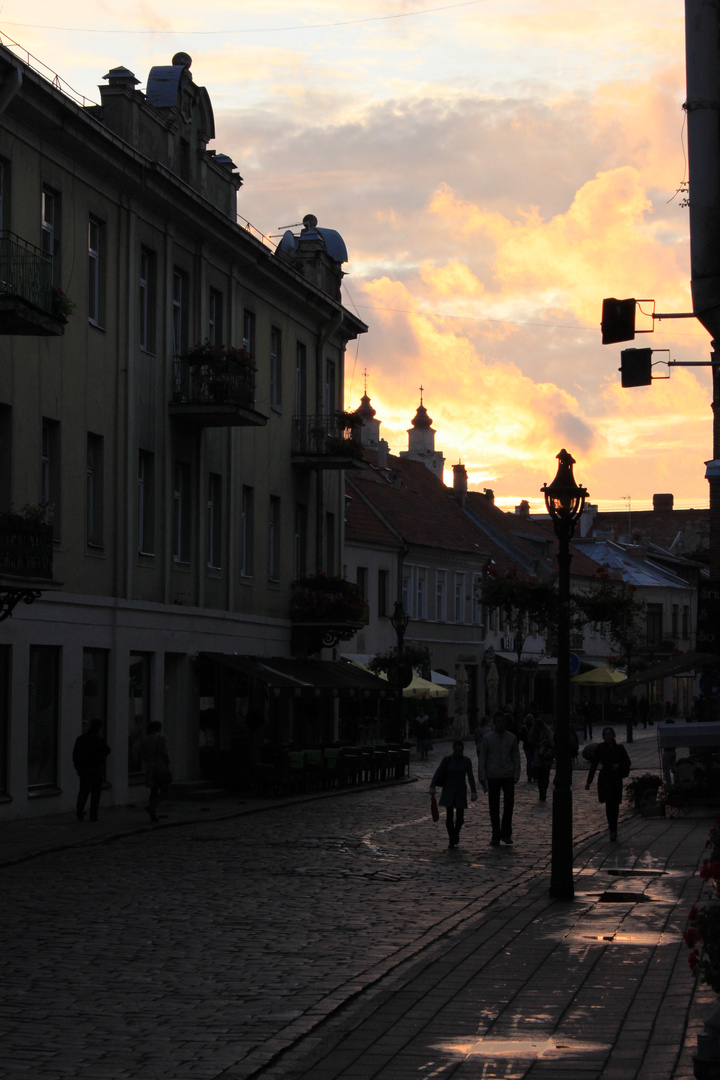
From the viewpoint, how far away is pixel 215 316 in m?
32.5

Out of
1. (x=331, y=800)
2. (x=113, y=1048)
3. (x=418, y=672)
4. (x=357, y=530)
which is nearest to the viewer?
(x=113, y=1048)

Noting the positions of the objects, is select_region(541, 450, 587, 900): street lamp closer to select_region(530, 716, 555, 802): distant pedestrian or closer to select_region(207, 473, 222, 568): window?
select_region(530, 716, 555, 802): distant pedestrian

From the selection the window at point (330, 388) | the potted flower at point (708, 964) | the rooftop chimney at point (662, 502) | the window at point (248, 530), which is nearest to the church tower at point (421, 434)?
the rooftop chimney at point (662, 502)

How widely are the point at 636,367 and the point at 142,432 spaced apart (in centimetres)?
1386

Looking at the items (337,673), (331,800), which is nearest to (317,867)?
(331,800)

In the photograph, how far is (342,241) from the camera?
40.9 m

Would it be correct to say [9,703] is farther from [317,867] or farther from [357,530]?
[357,530]

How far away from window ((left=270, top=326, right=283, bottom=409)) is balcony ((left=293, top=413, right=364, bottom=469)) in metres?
1.20

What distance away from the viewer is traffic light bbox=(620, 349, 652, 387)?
622 inches

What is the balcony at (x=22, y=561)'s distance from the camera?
2069 centimetres

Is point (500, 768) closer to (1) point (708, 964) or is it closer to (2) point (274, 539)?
(1) point (708, 964)

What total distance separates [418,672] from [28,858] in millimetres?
35837

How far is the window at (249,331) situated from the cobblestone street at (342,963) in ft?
53.9

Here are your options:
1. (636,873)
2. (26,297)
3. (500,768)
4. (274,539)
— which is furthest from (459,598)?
(636,873)
